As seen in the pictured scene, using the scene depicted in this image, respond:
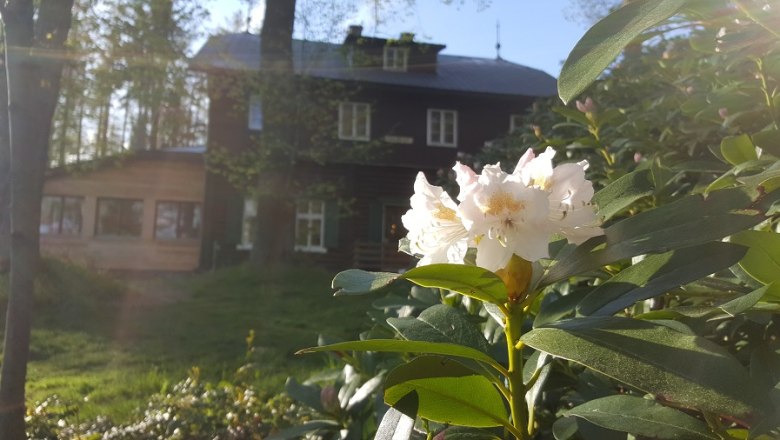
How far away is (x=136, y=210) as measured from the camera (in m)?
16.3

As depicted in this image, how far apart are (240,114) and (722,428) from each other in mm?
13501

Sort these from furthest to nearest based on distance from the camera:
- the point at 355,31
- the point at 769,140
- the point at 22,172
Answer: the point at 355,31 → the point at 22,172 → the point at 769,140

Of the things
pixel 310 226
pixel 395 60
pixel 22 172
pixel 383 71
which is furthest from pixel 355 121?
pixel 22 172

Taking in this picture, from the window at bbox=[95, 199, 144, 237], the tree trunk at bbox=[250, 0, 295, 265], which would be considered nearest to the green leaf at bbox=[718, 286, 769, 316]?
the tree trunk at bbox=[250, 0, 295, 265]

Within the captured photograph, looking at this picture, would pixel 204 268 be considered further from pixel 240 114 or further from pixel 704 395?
pixel 704 395

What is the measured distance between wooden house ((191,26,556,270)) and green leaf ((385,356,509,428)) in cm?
1172

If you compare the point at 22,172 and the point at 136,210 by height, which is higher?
the point at 136,210

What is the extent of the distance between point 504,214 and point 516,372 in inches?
9.0

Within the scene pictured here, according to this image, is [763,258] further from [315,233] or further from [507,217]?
[315,233]

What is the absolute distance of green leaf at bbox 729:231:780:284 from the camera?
2.76 feet

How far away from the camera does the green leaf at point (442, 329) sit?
0.94 m

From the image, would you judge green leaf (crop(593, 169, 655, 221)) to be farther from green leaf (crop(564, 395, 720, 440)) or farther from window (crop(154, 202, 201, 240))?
window (crop(154, 202, 201, 240))

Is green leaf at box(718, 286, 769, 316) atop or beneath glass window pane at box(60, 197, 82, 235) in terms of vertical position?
beneath

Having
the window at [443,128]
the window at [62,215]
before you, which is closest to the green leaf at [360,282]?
the window at [443,128]
